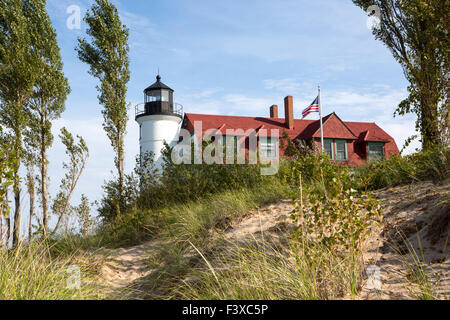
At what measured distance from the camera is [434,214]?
17.3 feet

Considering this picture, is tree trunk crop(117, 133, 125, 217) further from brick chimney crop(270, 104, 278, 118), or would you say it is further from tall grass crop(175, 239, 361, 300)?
brick chimney crop(270, 104, 278, 118)

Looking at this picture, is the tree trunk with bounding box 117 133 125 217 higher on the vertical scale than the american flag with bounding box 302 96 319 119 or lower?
lower

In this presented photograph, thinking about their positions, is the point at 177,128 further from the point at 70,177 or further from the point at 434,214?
the point at 434,214

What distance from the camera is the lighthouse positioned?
23.7 metres

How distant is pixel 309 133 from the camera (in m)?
25.7

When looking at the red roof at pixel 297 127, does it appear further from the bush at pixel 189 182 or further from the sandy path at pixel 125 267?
the sandy path at pixel 125 267

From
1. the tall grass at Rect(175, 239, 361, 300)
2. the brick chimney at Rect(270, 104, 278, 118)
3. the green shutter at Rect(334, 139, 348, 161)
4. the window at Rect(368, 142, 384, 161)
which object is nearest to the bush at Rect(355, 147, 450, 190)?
the tall grass at Rect(175, 239, 361, 300)

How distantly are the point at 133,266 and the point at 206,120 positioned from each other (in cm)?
1959

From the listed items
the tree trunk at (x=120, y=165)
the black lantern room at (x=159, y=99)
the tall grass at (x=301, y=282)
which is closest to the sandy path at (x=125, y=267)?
the tall grass at (x=301, y=282)

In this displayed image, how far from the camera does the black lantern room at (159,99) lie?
23875mm

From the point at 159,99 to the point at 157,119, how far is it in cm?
139

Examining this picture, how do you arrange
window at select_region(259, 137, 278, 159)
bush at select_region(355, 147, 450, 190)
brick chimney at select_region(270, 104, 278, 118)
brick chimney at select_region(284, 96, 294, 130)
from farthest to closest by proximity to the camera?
brick chimney at select_region(270, 104, 278, 118) → brick chimney at select_region(284, 96, 294, 130) → window at select_region(259, 137, 278, 159) → bush at select_region(355, 147, 450, 190)

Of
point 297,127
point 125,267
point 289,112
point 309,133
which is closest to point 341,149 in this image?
point 309,133
